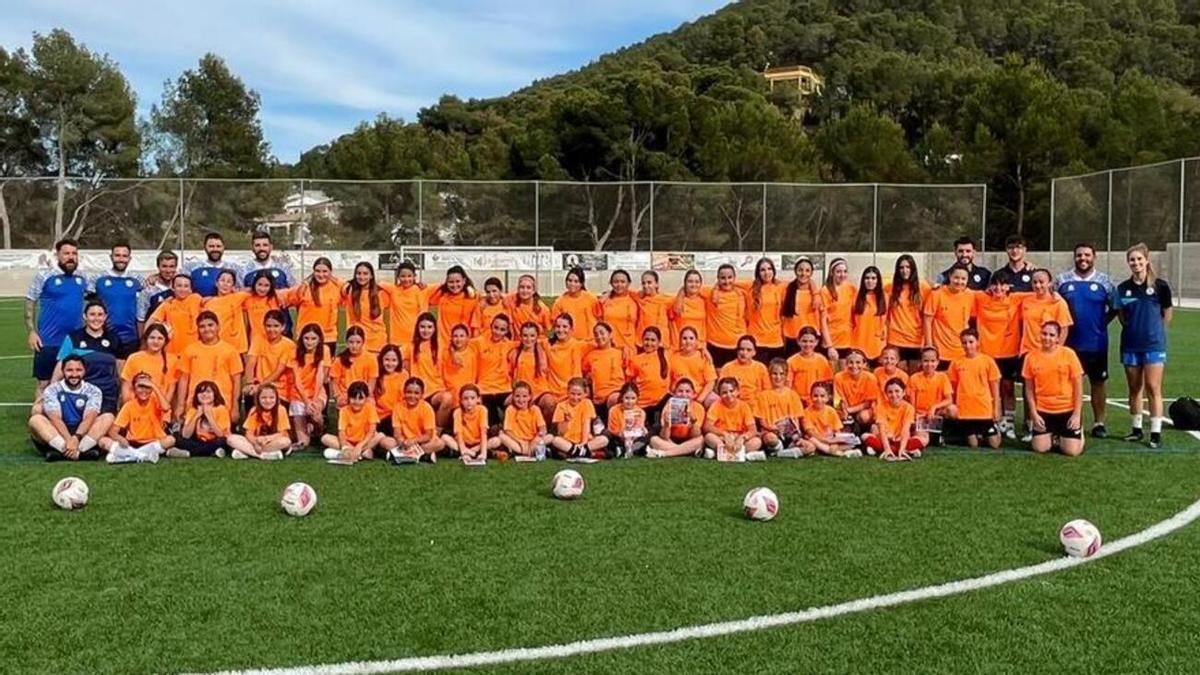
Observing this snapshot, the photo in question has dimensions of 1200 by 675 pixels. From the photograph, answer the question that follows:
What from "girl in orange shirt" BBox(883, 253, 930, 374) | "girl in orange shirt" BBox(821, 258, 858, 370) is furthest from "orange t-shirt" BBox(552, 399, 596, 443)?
"girl in orange shirt" BBox(883, 253, 930, 374)

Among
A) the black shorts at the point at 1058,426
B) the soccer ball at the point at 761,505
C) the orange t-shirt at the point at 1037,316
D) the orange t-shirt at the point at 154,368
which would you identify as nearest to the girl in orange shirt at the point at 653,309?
the orange t-shirt at the point at 1037,316

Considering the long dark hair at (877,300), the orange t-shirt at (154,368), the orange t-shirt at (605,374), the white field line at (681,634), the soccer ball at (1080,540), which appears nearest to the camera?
the white field line at (681,634)

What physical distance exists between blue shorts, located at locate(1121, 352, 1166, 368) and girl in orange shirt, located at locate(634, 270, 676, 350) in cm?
351

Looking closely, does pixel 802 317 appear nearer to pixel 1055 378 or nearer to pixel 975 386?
pixel 975 386

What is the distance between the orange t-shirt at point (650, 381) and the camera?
7.88 m

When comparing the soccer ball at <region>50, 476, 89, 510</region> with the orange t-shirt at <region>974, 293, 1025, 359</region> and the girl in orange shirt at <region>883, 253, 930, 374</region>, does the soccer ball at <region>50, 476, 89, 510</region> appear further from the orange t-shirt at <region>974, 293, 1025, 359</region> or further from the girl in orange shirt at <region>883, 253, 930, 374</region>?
the orange t-shirt at <region>974, 293, 1025, 359</region>

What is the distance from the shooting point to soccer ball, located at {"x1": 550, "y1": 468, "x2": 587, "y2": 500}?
5.89 meters

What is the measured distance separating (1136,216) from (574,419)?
74.6 feet

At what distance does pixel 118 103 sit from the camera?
4094 centimetres

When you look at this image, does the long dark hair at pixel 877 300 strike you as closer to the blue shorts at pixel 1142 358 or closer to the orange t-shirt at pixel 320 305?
the blue shorts at pixel 1142 358

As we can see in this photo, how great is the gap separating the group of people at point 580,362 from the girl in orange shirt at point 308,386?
0.06 ft

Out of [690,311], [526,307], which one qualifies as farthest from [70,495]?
[690,311]

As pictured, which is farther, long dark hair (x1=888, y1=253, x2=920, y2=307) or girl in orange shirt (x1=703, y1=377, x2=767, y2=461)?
long dark hair (x1=888, y1=253, x2=920, y2=307)

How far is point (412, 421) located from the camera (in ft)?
23.8
